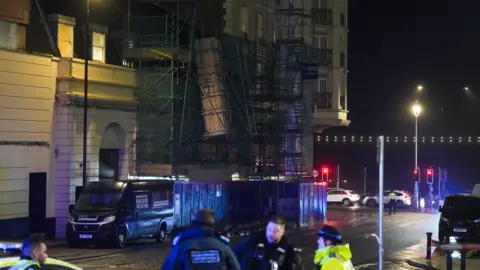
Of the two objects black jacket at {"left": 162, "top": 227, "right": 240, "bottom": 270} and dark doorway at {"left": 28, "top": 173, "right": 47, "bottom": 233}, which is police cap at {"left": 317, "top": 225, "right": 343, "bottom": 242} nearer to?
black jacket at {"left": 162, "top": 227, "right": 240, "bottom": 270}

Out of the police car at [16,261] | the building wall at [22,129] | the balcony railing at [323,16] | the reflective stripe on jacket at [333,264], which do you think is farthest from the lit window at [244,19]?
the police car at [16,261]

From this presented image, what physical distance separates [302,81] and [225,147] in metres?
7.09

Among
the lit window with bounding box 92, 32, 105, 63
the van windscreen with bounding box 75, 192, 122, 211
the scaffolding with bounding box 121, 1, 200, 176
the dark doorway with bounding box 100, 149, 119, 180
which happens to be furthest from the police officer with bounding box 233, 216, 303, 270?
the scaffolding with bounding box 121, 1, 200, 176

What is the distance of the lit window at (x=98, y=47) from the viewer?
3309 centimetres

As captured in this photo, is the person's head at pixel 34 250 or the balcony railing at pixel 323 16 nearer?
the person's head at pixel 34 250

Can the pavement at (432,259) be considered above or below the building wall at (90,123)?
below

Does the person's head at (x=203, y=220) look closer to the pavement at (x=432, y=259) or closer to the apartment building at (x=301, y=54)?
the pavement at (x=432, y=259)

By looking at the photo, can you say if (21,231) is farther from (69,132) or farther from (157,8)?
(157,8)

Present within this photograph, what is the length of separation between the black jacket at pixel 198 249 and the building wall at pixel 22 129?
70.8 feet

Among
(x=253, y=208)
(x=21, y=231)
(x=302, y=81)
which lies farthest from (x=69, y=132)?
(x=302, y=81)

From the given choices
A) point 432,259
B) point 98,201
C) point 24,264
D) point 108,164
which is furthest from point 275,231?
point 108,164

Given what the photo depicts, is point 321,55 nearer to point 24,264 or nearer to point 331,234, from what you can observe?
point 331,234

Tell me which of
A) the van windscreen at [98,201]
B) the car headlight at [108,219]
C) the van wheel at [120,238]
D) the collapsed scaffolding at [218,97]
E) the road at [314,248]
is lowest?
the road at [314,248]

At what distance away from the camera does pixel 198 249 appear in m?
7.14
